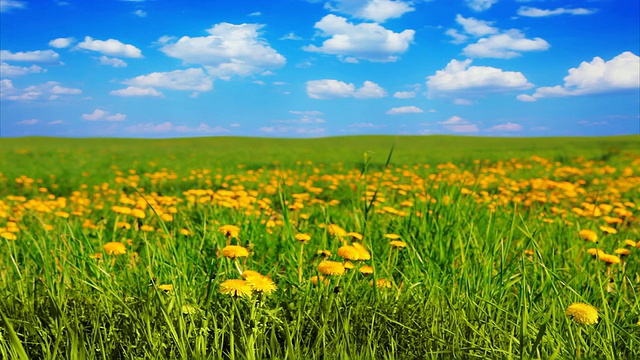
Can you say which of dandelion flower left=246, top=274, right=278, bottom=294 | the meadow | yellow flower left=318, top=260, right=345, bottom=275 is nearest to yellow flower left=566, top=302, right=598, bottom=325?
the meadow

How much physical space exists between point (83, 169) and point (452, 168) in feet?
31.5

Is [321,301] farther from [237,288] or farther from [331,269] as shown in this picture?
[237,288]

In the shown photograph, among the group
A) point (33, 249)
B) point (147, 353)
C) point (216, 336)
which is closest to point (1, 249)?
point (33, 249)

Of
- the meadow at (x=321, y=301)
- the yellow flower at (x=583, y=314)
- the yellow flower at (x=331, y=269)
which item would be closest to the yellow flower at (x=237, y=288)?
the meadow at (x=321, y=301)

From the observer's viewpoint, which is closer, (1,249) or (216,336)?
(216,336)

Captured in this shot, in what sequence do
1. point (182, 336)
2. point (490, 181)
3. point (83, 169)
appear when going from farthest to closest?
point (83, 169)
point (490, 181)
point (182, 336)

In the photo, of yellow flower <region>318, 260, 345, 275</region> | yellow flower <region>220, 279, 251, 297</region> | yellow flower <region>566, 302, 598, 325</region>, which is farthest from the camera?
yellow flower <region>318, 260, 345, 275</region>

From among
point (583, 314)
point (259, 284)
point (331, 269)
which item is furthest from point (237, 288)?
point (583, 314)

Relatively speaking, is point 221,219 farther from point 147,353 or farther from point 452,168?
point 452,168

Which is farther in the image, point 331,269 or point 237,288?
point 331,269

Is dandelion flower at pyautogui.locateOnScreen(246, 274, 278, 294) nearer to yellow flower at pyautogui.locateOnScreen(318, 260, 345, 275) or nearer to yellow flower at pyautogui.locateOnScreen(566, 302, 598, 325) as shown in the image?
yellow flower at pyautogui.locateOnScreen(318, 260, 345, 275)

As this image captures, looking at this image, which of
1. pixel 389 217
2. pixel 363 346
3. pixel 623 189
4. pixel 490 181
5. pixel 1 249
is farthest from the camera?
pixel 490 181

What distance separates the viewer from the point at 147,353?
1.82 metres

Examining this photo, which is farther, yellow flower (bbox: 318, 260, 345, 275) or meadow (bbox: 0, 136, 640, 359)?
yellow flower (bbox: 318, 260, 345, 275)
